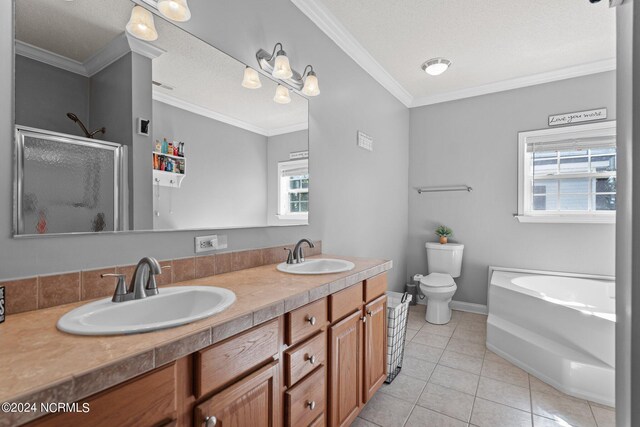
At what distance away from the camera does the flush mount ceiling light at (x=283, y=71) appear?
5.90 feet

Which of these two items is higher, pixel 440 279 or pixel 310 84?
pixel 310 84

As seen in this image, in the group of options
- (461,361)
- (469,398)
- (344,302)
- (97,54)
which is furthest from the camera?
(461,361)

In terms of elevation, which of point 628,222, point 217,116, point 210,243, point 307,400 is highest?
point 217,116

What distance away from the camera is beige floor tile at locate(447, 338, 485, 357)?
257 centimetres

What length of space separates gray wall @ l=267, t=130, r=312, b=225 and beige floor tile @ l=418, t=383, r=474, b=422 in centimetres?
148

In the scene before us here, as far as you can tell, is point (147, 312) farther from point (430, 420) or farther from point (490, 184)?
point (490, 184)

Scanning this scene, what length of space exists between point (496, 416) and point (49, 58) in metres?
2.73

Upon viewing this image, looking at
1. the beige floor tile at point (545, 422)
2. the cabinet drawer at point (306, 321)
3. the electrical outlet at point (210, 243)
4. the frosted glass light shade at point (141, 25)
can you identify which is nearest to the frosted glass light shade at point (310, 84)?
the frosted glass light shade at point (141, 25)

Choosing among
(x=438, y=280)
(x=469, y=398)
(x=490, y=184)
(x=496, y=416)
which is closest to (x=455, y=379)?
(x=469, y=398)

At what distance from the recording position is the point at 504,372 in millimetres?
2258

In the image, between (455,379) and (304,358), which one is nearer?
(304,358)

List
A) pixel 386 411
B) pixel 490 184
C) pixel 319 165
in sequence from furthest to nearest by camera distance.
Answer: pixel 490 184, pixel 319 165, pixel 386 411

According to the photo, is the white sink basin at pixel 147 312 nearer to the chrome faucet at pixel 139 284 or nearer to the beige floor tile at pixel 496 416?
the chrome faucet at pixel 139 284

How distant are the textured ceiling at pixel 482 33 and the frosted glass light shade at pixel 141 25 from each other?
1.35 meters
